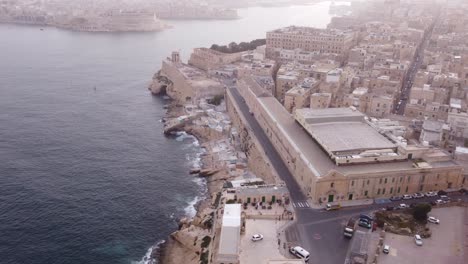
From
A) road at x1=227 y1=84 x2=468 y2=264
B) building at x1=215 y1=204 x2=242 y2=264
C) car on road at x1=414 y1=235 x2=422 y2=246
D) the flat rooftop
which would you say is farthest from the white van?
the flat rooftop

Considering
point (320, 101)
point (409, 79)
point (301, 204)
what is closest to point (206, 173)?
point (301, 204)

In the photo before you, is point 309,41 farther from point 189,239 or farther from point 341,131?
point 189,239

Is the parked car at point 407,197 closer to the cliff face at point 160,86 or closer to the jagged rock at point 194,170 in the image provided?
the jagged rock at point 194,170

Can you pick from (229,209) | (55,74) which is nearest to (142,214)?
(229,209)

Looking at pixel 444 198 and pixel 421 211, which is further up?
pixel 421 211

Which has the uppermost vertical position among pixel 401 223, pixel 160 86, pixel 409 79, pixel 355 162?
pixel 409 79

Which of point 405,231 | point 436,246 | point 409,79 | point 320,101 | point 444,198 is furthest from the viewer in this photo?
point 409,79

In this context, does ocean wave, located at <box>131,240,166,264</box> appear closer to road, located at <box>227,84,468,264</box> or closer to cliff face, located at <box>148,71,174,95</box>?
road, located at <box>227,84,468,264</box>
